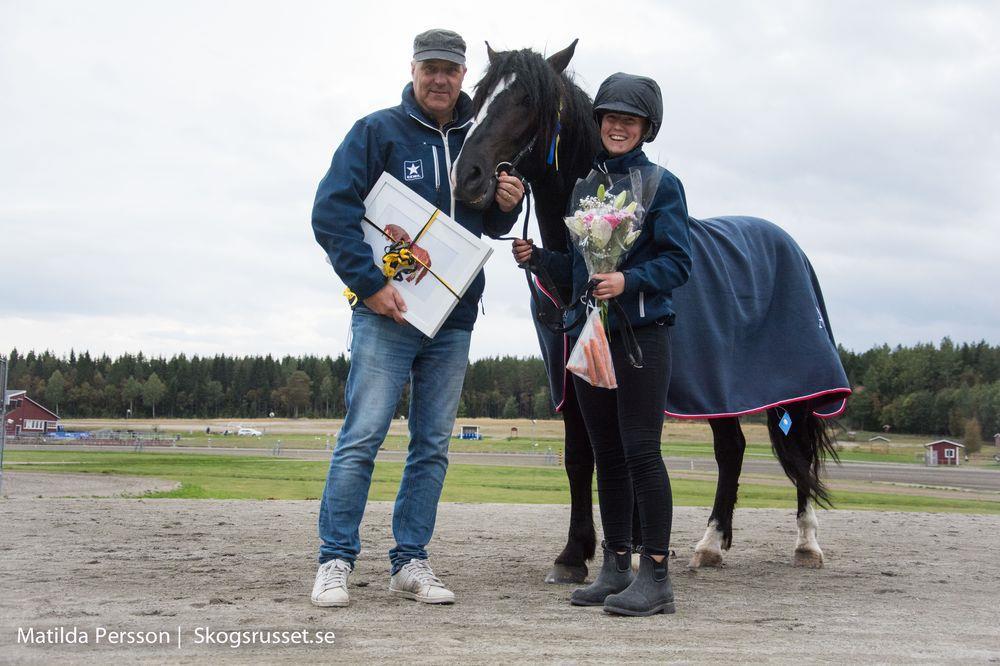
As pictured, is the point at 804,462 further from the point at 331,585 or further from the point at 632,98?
the point at 331,585

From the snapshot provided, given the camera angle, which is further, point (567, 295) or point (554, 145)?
point (567, 295)

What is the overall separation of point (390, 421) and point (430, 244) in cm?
81

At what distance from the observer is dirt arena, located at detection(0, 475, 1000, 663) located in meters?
2.83

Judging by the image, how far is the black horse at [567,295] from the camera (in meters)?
3.84

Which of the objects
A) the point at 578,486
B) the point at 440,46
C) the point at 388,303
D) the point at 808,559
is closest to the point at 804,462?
the point at 808,559

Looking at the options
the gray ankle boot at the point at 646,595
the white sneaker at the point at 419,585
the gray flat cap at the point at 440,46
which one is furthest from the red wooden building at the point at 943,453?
the gray flat cap at the point at 440,46

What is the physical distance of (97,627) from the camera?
303 centimetres

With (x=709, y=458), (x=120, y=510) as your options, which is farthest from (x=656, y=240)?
(x=709, y=458)

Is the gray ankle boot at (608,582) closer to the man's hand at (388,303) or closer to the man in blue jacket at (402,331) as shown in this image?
the man in blue jacket at (402,331)

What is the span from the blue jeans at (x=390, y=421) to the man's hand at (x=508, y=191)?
68 centimetres

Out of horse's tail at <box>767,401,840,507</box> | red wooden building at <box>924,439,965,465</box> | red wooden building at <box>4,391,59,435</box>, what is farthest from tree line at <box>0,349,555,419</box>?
horse's tail at <box>767,401,840,507</box>

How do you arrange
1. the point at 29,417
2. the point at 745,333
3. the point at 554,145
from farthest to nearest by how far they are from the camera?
the point at 29,417, the point at 745,333, the point at 554,145

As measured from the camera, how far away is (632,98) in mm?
3654

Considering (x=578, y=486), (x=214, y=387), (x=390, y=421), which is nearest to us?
(x=390, y=421)
